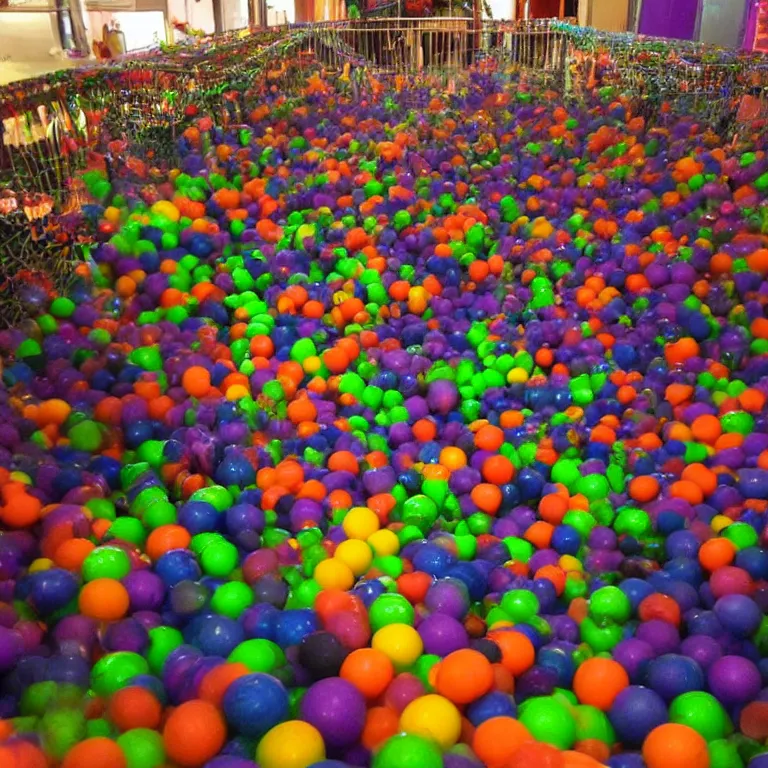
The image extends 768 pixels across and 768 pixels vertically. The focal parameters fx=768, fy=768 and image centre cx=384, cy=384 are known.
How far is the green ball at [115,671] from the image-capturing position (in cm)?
105

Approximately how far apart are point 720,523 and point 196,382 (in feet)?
4.06

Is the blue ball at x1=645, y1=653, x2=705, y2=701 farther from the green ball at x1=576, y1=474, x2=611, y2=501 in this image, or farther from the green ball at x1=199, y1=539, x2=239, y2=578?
the green ball at x1=199, y1=539, x2=239, y2=578

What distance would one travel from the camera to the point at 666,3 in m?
6.89

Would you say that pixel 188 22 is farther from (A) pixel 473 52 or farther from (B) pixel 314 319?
(B) pixel 314 319

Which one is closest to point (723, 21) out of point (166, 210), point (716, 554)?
point (166, 210)

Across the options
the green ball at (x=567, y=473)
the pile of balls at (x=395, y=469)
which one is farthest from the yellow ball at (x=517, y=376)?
the green ball at (x=567, y=473)

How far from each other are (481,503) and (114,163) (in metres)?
1.66

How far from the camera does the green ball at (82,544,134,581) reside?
4.14 ft

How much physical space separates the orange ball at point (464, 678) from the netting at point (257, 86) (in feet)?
4.65

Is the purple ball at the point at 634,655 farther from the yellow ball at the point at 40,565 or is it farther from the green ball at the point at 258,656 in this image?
the yellow ball at the point at 40,565

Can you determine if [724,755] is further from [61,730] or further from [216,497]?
[216,497]

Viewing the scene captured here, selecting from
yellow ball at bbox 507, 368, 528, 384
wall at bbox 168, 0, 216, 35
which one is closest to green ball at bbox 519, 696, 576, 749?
yellow ball at bbox 507, 368, 528, 384

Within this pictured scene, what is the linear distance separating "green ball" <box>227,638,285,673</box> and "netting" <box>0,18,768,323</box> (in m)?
1.19

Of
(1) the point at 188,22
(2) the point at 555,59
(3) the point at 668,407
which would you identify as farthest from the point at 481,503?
(1) the point at 188,22
